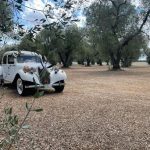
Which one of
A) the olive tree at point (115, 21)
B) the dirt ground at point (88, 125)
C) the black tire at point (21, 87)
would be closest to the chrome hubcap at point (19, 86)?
the black tire at point (21, 87)

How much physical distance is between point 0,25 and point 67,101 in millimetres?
9186

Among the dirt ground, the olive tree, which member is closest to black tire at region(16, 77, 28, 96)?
the dirt ground

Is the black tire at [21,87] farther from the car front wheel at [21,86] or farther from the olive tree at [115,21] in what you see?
the olive tree at [115,21]

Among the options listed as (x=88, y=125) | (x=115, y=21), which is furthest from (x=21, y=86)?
(x=115, y=21)

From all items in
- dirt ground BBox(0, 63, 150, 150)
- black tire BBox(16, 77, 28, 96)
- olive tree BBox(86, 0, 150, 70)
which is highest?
olive tree BBox(86, 0, 150, 70)

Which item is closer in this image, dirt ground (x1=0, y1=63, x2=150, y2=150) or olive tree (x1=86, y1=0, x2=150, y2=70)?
dirt ground (x1=0, y1=63, x2=150, y2=150)

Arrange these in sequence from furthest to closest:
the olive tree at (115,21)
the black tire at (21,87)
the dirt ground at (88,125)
→ the olive tree at (115,21) < the black tire at (21,87) < the dirt ground at (88,125)

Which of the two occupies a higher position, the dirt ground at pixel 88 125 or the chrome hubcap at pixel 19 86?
the chrome hubcap at pixel 19 86

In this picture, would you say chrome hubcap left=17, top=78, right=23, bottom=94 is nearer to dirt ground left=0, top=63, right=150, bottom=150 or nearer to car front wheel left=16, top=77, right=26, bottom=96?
car front wheel left=16, top=77, right=26, bottom=96

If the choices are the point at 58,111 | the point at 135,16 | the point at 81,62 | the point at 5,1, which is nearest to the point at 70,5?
the point at 5,1

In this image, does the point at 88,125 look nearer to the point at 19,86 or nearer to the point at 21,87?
the point at 21,87

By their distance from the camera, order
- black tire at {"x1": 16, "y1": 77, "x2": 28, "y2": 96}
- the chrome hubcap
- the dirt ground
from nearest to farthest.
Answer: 1. the dirt ground
2. black tire at {"x1": 16, "y1": 77, "x2": 28, "y2": 96}
3. the chrome hubcap

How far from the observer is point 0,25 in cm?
298

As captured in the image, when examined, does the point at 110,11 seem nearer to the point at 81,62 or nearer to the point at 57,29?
the point at 57,29
